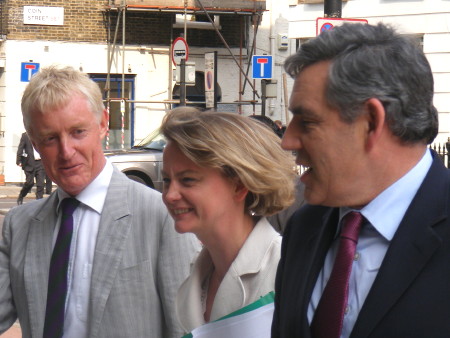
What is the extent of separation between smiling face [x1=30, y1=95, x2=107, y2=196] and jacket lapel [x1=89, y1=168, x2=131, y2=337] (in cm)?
12

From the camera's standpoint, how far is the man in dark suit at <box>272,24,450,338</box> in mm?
1972

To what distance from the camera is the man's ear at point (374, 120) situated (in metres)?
2.03

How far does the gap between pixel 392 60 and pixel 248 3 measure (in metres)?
26.0

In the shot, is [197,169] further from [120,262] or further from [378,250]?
[378,250]

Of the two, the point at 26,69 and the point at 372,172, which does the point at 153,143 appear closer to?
the point at 26,69

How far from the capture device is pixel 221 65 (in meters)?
27.9

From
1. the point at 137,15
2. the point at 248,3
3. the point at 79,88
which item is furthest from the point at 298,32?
the point at 79,88

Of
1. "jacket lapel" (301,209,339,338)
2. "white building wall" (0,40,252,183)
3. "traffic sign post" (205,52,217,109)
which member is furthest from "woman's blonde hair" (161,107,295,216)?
"white building wall" (0,40,252,183)

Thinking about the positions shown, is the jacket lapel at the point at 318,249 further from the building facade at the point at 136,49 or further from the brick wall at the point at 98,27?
the brick wall at the point at 98,27

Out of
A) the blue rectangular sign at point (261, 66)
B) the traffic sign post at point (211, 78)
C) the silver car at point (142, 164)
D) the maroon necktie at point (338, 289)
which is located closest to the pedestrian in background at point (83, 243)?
the maroon necktie at point (338, 289)

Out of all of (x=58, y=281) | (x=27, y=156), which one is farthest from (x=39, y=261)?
(x=27, y=156)

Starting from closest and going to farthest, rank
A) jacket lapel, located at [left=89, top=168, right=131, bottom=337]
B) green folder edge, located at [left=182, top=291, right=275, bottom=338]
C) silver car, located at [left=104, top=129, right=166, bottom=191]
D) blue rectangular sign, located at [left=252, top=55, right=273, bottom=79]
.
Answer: green folder edge, located at [left=182, top=291, right=275, bottom=338] → jacket lapel, located at [left=89, top=168, right=131, bottom=337] → silver car, located at [left=104, top=129, right=166, bottom=191] → blue rectangular sign, located at [left=252, top=55, right=273, bottom=79]

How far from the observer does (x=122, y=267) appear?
2.93 metres

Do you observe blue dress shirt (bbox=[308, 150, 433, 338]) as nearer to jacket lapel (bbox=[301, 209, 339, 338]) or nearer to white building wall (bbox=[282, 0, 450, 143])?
jacket lapel (bbox=[301, 209, 339, 338])
